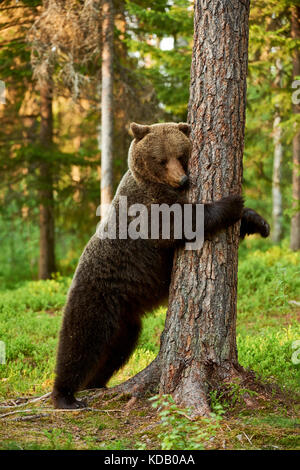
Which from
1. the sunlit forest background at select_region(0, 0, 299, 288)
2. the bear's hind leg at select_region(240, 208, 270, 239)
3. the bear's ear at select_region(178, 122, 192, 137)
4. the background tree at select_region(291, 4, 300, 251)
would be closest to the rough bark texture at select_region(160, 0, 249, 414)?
the bear's ear at select_region(178, 122, 192, 137)

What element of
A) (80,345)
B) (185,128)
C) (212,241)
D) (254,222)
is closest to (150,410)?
(80,345)

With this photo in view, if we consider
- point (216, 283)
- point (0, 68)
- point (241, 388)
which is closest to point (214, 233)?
point (216, 283)

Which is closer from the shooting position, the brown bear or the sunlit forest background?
the brown bear

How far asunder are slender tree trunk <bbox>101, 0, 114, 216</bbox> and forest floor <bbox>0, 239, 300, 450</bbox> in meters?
4.03

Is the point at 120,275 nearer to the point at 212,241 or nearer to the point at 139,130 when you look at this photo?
the point at 212,241

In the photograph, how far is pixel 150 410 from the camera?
4.51m

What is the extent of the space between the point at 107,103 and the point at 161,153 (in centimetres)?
699

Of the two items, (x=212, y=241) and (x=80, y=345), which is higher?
(x=212, y=241)

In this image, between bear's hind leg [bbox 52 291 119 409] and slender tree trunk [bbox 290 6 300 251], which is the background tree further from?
bear's hind leg [bbox 52 291 119 409]

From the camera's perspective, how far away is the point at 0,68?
44.1ft

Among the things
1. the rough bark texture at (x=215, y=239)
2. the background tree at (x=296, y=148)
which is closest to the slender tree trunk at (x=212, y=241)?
the rough bark texture at (x=215, y=239)

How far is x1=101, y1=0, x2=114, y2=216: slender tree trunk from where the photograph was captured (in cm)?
1144

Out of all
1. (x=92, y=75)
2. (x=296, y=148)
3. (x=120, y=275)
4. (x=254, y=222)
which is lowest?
(x=120, y=275)
